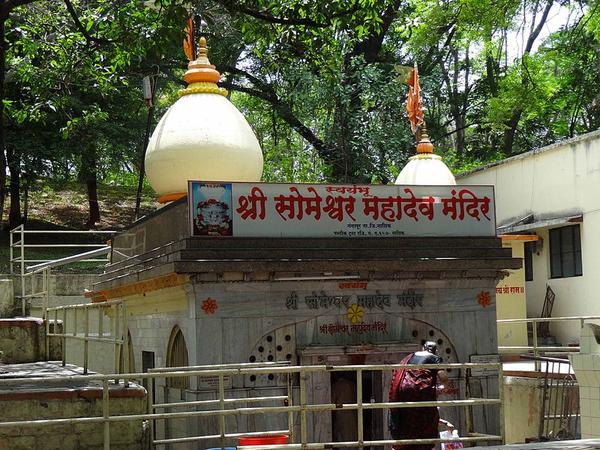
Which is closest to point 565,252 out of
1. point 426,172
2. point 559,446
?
point 426,172

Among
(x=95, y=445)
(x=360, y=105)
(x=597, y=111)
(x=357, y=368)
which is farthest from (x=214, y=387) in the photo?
(x=597, y=111)

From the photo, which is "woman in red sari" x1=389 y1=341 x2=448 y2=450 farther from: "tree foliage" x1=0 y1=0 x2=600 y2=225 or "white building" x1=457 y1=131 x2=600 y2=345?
"white building" x1=457 y1=131 x2=600 y2=345

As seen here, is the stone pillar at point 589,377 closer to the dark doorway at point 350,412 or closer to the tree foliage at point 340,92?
the dark doorway at point 350,412

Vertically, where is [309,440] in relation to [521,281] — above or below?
below

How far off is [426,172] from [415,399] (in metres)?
9.51

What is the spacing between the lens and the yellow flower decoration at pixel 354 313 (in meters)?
13.4

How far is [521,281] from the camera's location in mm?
23375

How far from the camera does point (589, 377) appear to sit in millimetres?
10242

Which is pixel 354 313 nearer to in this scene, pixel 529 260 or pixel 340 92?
pixel 529 260

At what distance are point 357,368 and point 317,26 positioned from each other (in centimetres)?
483

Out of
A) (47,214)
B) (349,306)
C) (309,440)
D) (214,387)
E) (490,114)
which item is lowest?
(309,440)

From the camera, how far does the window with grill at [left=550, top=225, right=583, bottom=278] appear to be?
23.2 meters

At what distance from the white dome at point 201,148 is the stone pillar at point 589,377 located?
6.22 metres

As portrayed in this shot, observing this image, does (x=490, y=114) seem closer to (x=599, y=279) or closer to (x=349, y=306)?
(x=599, y=279)
